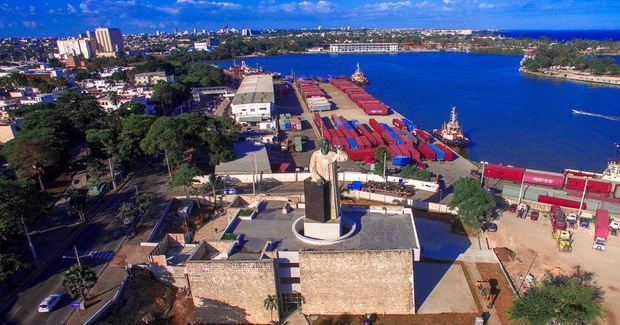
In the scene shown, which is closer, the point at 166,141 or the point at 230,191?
the point at 230,191

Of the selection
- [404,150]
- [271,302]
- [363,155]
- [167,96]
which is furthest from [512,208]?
[167,96]

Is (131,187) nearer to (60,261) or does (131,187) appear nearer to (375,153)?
(60,261)

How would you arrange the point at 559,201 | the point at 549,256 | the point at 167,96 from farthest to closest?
the point at 167,96
the point at 559,201
the point at 549,256

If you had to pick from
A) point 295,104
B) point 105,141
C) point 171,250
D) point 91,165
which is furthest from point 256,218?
point 295,104

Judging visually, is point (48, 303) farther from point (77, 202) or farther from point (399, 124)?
point (399, 124)

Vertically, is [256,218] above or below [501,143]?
above

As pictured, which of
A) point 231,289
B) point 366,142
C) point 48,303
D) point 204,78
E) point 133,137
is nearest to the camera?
point 231,289

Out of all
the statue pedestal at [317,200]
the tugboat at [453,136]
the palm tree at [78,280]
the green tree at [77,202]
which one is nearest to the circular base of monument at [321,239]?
the statue pedestal at [317,200]
